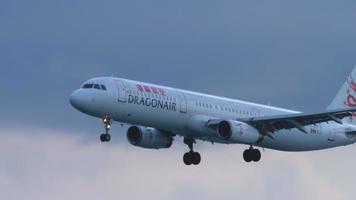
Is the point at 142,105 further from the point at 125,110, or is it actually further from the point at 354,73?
the point at 354,73

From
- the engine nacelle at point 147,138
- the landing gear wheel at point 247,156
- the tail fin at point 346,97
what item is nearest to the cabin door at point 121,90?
the engine nacelle at point 147,138

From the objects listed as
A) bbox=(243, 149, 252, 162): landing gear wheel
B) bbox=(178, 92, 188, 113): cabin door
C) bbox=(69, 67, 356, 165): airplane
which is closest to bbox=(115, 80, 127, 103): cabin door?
bbox=(69, 67, 356, 165): airplane

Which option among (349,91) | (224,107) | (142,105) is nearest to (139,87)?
(142,105)

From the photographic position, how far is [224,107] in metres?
107

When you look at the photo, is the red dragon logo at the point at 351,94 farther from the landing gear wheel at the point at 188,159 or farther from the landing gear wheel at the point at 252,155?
the landing gear wheel at the point at 188,159

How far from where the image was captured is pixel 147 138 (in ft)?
354

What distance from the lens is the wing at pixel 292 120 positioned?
105562mm

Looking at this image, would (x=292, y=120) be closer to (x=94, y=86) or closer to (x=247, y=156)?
(x=247, y=156)

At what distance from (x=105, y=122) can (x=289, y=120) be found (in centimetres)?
1562

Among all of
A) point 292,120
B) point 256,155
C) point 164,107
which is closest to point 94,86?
point 164,107

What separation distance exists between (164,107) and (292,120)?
436 inches

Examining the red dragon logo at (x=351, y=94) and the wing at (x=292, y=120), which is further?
the red dragon logo at (x=351, y=94)

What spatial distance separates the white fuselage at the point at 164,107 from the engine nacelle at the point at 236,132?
95 cm

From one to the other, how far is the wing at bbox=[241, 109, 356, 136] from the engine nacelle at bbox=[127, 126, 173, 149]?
21.6 ft
